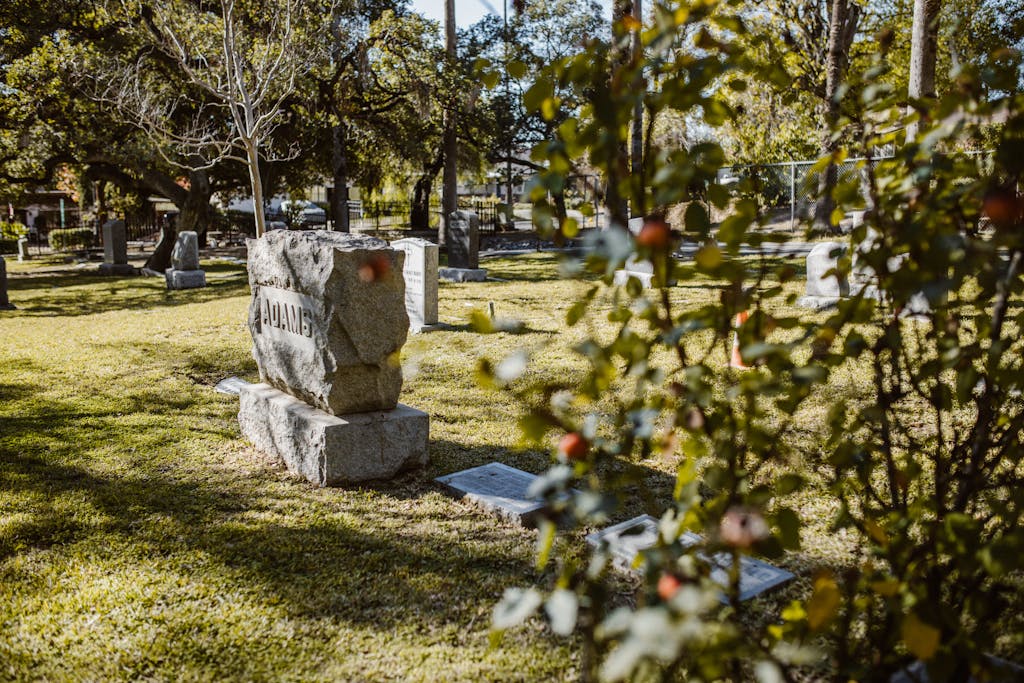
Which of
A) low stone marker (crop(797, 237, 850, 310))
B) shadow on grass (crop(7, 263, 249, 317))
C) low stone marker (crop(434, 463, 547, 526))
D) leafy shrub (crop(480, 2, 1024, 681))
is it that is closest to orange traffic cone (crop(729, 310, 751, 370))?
leafy shrub (crop(480, 2, 1024, 681))

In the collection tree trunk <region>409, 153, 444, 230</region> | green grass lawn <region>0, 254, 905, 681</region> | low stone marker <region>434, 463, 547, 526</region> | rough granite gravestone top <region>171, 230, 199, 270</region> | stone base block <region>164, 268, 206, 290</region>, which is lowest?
green grass lawn <region>0, 254, 905, 681</region>

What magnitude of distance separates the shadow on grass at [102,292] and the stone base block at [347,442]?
9.33m

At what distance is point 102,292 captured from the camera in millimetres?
15719

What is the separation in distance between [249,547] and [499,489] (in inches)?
55.5

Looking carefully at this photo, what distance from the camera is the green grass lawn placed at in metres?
3.09

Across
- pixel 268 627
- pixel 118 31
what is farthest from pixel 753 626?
pixel 118 31

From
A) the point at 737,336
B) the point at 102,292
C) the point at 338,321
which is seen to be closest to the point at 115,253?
the point at 102,292

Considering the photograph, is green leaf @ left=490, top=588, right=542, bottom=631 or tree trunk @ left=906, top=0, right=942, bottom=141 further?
tree trunk @ left=906, top=0, right=942, bottom=141

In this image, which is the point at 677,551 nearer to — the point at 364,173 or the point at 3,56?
the point at 3,56

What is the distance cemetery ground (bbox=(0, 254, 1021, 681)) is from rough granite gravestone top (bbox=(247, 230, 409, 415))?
297 mm

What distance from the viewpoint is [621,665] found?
1063 mm

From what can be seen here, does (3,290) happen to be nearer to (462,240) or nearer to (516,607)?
(462,240)

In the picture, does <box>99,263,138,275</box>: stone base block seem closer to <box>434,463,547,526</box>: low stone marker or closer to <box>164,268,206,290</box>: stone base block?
<box>164,268,206,290</box>: stone base block

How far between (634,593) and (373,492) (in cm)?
189
